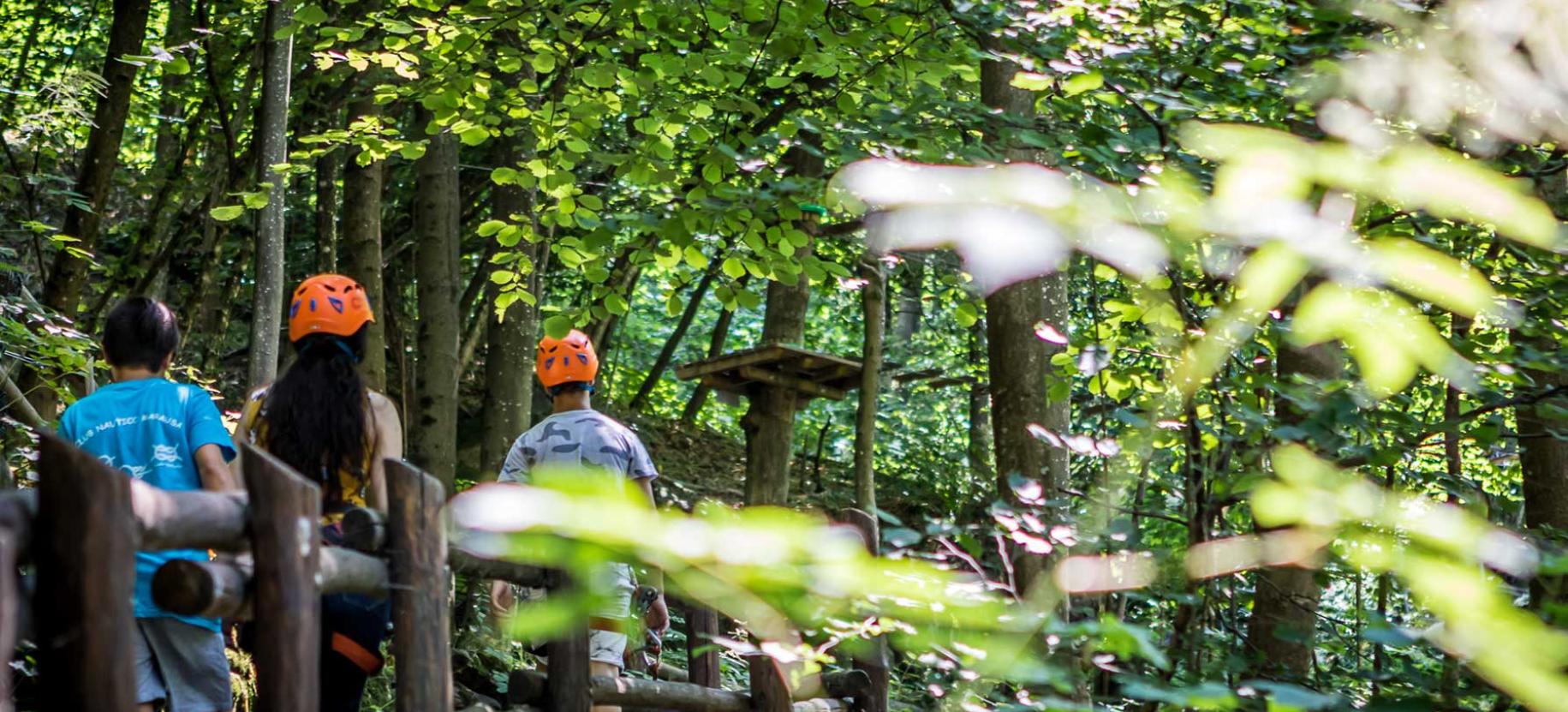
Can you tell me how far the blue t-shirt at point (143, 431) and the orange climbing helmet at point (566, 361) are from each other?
1.69m

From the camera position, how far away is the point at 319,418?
385 cm

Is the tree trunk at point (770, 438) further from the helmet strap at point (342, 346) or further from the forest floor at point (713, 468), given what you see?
the helmet strap at point (342, 346)

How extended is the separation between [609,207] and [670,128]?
450 centimetres

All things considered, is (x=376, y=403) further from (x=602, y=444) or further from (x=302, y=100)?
(x=302, y=100)

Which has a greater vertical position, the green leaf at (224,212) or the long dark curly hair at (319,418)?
the green leaf at (224,212)

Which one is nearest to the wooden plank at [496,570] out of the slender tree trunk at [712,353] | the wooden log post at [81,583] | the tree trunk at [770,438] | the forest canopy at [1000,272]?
the forest canopy at [1000,272]

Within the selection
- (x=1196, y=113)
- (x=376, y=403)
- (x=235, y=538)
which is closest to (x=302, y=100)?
(x=376, y=403)

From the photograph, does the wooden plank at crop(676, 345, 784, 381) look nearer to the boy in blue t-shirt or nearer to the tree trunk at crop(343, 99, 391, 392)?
the tree trunk at crop(343, 99, 391, 392)

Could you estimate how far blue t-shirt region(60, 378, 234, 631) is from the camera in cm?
377

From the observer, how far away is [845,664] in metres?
6.64

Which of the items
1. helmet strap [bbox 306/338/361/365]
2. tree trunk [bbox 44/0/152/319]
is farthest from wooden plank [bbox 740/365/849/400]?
helmet strap [bbox 306/338/361/365]

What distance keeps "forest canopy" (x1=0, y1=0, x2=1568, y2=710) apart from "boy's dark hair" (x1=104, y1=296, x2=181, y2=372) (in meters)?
1.82

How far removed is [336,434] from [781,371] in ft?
18.1

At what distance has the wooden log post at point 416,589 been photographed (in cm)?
316
